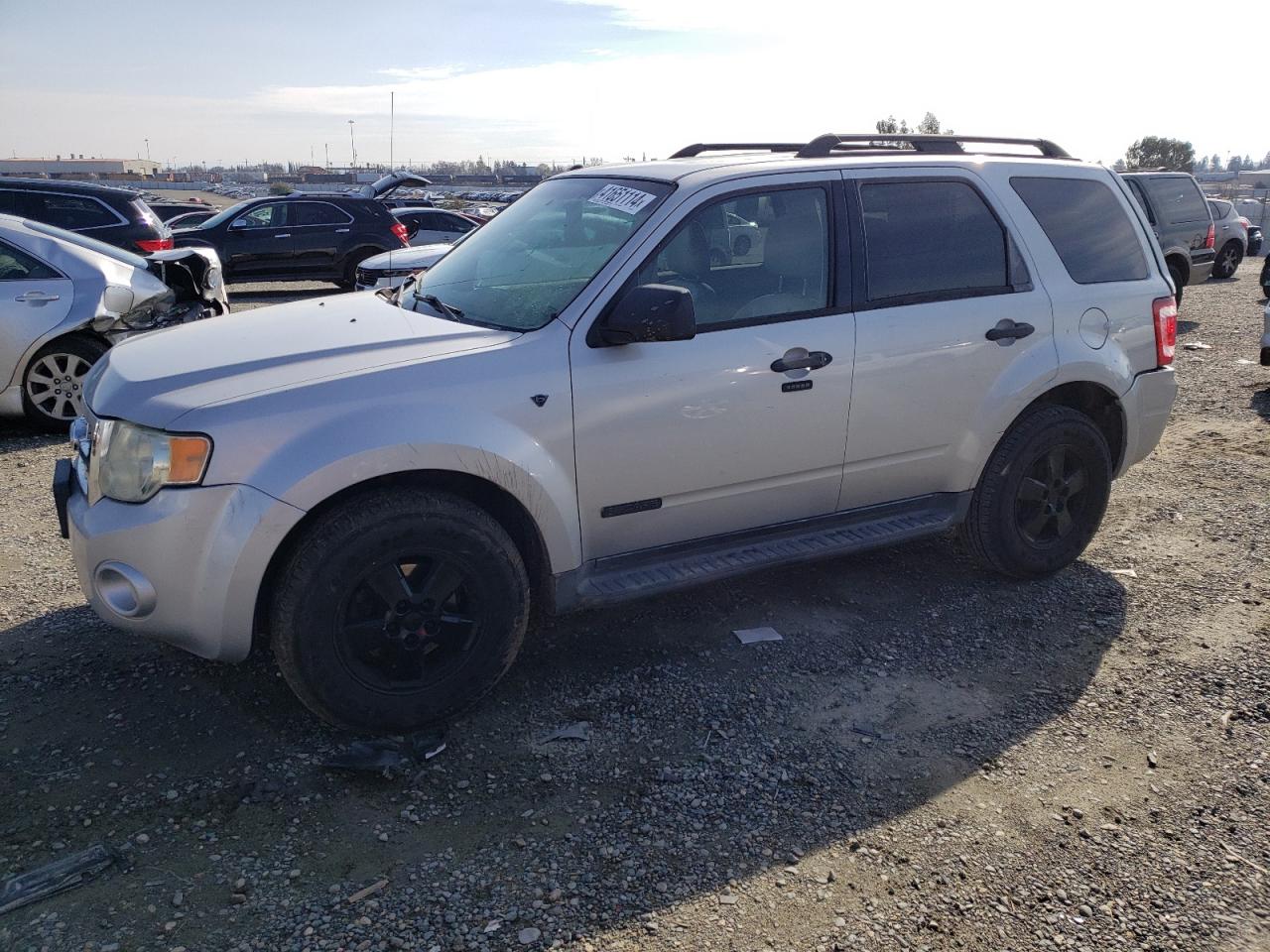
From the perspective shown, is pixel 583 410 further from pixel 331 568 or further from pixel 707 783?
pixel 707 783

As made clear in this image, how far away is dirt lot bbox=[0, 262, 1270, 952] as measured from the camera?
2.67 metres

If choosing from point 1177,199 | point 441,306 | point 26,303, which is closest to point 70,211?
point 26,303

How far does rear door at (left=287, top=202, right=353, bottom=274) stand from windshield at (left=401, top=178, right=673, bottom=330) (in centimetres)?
1234

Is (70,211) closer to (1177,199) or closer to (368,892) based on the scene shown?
(368,892)

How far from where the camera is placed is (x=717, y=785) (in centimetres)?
323

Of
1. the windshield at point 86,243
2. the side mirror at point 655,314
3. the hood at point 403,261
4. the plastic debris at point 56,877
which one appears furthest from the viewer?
the hood at point 403,261

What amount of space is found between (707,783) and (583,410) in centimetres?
133

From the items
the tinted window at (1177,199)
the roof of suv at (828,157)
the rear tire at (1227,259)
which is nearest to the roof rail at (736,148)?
the roof of suv at (828,157)

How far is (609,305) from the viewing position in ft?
11.8

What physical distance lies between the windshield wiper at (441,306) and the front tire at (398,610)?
85cm

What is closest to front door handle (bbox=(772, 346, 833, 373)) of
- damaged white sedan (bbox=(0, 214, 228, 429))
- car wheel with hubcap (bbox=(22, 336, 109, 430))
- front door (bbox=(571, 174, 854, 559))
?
front door (bbox=(571, 174, 854, 559))

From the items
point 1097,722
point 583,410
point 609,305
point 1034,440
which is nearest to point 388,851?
point 583,410

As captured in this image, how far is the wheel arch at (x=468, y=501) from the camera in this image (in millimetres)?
3229

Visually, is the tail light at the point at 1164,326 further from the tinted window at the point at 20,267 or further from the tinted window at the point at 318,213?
the tinted window at the point at 318,213
